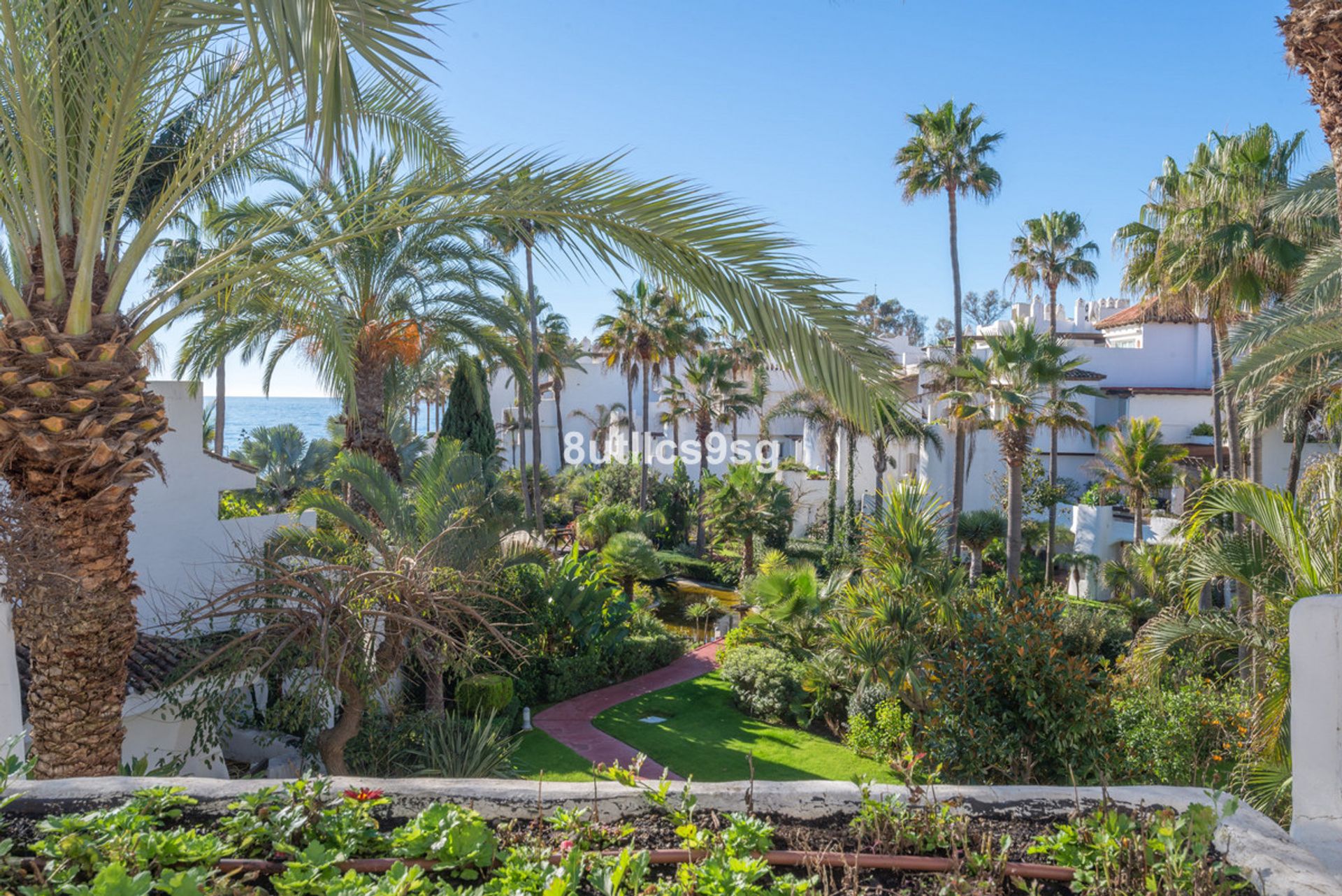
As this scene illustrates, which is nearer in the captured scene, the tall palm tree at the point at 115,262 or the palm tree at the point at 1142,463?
the tall palm tree at the point at 115,262

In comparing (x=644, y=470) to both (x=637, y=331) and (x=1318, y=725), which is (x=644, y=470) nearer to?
(x=637, y=331)

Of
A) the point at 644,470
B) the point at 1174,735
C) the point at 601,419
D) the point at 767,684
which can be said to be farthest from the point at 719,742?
the point at 601,419

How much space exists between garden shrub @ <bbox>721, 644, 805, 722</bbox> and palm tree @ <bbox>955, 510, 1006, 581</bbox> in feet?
40.3

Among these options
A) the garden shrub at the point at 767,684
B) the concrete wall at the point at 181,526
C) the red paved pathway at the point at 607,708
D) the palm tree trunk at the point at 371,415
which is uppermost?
the palm tree trunk at the point at 371,415

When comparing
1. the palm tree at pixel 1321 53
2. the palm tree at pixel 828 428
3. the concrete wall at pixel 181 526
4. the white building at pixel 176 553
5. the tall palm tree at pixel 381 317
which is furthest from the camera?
the palm tree at pixel 828 428

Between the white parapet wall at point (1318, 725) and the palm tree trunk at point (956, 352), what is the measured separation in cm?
2140

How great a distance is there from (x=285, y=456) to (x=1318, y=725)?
32.2 m

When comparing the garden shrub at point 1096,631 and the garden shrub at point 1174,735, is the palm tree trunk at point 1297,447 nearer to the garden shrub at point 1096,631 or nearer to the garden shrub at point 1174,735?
the garden shrub at point 1096,631

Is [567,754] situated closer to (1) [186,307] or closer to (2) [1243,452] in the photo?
(1) [186,307]

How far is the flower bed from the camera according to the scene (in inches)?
115

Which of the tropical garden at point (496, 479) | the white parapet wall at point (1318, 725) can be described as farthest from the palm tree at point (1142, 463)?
the white parapet wall at point (1318, 725)

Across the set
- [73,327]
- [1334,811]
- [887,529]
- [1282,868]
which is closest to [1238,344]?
[887,529]

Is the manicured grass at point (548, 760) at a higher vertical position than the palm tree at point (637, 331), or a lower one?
lower

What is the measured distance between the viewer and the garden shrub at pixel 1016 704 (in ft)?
34.9
